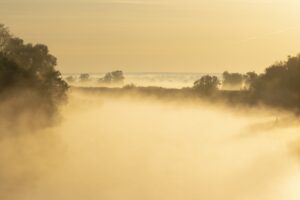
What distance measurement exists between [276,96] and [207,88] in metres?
76.1

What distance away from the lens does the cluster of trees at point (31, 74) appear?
90812 millimetres

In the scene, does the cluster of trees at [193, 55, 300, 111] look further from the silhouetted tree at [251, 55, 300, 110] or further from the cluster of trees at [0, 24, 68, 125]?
the cluster of trees at [0, 24, 68, 125]

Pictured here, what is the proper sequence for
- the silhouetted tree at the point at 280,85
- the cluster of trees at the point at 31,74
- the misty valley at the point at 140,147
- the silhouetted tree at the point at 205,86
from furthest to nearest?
1. the silhouetted tree at the point at 205,86
2. the silhouetted tree at the point at 280,85
3. the cluster of trees at the point at 31,74
4. the misty valley at the point at 140,147

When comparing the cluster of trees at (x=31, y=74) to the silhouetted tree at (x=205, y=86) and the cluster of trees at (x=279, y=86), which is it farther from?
the silhouetted tree at (x=205, y=86)

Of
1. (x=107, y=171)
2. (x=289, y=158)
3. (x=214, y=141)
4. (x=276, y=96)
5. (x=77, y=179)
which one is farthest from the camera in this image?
(x=276, y=96)

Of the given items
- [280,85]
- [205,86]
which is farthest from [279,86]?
[205,86]

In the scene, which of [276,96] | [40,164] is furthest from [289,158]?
[276,96]

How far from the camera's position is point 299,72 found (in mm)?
121562

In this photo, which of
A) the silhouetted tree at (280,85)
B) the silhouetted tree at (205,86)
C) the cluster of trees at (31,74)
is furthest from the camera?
the silhouetted tree at (205,86)

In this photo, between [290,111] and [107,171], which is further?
[290,111]

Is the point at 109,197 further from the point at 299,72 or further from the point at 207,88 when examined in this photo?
the point at 207,88

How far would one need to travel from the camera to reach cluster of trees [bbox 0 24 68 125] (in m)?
90.8

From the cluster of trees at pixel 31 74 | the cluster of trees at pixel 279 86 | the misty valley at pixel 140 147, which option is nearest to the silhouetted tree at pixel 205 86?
the misty valley at pixel 140 147

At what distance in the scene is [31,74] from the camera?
96.7m
